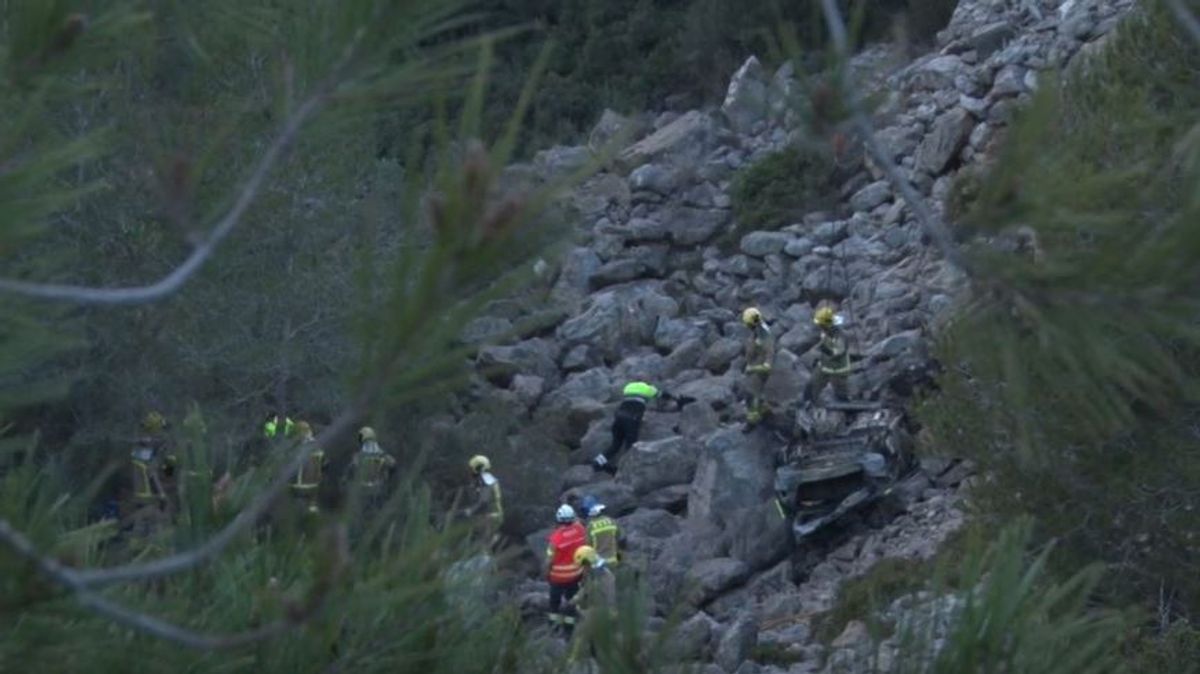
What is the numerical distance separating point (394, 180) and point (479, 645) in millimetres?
11835

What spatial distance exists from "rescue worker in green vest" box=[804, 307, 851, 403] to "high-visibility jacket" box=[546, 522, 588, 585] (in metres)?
4.40

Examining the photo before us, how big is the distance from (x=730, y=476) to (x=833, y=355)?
2.26 m

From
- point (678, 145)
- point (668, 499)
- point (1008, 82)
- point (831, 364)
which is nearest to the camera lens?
point (668, 499)

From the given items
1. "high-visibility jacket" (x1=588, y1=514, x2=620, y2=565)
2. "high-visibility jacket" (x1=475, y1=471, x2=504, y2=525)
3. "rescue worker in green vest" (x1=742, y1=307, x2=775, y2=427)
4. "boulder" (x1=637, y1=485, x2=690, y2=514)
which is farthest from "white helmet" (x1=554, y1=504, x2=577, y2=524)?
"rescue worker in green vest" (x1=742, y1=307, x2=775, y2=427)

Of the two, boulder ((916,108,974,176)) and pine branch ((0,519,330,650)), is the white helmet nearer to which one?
boulder ((916,108,974,176))

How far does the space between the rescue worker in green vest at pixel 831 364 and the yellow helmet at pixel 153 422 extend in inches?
268

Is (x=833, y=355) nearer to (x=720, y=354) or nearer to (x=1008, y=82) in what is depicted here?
(x=720, y=354)

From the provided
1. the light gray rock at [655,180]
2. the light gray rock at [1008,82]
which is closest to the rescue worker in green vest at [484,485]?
the light gray rock at [1008,82]

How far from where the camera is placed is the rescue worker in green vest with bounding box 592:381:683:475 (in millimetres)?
19891

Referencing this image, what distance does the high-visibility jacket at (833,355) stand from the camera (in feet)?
63.4

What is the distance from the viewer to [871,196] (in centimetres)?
2389

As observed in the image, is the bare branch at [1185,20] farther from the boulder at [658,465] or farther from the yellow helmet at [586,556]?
the boulder at [658,465]

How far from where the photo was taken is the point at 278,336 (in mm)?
15664

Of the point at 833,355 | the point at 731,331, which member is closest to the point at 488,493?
the point at 833,355
